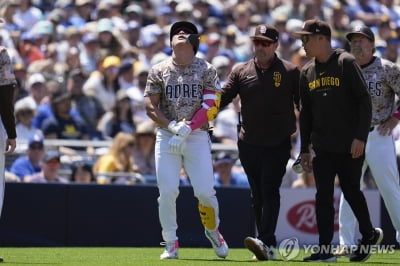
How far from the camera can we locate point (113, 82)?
17828 mm

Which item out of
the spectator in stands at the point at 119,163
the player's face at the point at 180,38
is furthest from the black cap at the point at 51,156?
the player's face at the point at 180,38

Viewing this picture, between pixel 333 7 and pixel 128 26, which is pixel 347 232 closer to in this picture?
pixel 128 26

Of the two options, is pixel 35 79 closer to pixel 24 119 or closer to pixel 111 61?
pixel 24 119

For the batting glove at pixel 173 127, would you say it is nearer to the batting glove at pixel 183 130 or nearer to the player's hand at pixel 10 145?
the batting glove at pixel 183 130

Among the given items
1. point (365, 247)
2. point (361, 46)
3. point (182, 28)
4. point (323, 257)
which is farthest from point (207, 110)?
point (365, 247)

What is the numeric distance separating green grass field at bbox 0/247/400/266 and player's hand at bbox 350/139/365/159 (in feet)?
3.31

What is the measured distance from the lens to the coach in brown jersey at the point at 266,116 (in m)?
10.3

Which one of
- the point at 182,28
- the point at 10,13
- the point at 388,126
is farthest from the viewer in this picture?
the point at 10,13

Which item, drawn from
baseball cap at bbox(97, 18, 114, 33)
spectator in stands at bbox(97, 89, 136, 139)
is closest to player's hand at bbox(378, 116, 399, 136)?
spectator in stands at bbox(97, 89, 136, 139)

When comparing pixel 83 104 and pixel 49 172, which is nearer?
pixel 49 172

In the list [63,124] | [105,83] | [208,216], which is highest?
[105,83]

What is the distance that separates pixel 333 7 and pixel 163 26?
16.3 feet

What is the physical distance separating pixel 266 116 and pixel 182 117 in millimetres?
901

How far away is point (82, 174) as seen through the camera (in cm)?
1444
